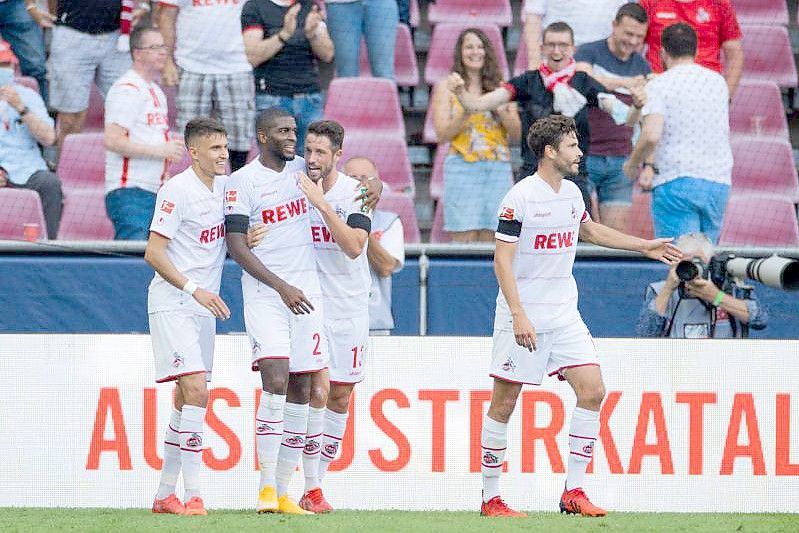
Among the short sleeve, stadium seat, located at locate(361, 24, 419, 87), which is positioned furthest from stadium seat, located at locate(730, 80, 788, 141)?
the short sleeve

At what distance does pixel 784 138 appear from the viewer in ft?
36.8

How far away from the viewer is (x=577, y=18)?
10.4 meters

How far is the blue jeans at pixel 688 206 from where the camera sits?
9.20m

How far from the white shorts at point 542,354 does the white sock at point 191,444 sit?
1.37m

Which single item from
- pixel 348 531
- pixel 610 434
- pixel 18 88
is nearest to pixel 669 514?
pixel 610 434

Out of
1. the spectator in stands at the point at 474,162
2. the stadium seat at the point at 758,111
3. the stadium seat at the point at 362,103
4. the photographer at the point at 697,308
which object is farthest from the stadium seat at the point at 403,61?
the photographer at the point at 697,308

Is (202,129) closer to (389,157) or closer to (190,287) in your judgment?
(190,287)

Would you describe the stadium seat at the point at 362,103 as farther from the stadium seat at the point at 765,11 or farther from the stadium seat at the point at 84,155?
the stadium seat at the point at 765,11

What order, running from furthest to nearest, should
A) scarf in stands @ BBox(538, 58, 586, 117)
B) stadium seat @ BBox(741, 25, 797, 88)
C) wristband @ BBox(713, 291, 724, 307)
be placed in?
stadium seat @ BBox(741, 25, 797, 88) < scarf in stands @ BBox(538, 58, 586, 117) < wristband @ BBox(713, 291, 724, 307)

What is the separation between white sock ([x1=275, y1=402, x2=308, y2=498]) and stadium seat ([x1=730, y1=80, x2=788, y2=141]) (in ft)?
17.8

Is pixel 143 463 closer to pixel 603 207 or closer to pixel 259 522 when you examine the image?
pixel 259 522

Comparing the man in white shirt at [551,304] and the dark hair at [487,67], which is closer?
the man in white shirt at [551,304]

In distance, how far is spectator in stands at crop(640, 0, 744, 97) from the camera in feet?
34.0

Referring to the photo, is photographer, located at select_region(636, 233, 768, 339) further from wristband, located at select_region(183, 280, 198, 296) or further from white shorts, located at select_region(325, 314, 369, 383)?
wristband, located at select_region(183, 280, 198, 296)
